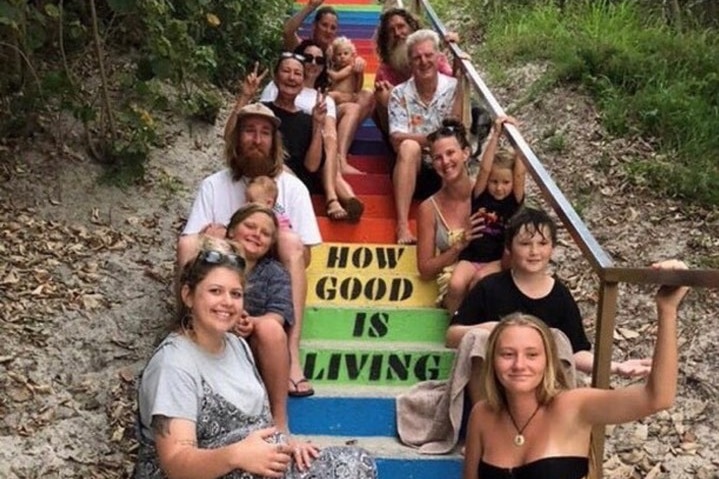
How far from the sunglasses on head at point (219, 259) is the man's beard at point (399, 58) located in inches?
133

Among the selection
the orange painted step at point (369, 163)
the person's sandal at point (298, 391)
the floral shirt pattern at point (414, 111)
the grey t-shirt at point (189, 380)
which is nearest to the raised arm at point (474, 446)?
the grey t-shirt at point (189, 380)

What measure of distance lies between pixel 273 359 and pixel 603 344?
119 centimetres

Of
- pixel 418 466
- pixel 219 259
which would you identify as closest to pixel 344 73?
pixel 418 466

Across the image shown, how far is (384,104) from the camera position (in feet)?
19.3

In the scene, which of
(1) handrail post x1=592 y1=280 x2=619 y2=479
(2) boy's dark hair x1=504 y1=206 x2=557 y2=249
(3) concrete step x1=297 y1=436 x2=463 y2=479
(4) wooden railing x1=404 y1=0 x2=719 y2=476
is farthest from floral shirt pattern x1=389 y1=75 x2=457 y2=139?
(1) handrail post x1=592 y1=280 x2=619 y2=479

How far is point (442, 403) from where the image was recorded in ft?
12.2

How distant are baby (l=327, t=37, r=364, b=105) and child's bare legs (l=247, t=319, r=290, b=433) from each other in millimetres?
2892

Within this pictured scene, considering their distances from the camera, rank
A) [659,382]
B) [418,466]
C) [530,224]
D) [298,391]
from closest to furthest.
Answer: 1. [659,382]
2. [418,466]
3. [530,224]
4. [298,391]

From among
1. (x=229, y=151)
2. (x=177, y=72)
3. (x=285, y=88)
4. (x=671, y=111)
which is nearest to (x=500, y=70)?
(x=671, y=111)

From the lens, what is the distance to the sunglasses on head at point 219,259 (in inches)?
115

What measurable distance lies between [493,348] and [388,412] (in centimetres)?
104

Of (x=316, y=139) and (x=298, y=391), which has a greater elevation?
(x=316, y=139)

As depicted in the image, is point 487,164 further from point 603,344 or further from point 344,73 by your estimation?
point 344,73

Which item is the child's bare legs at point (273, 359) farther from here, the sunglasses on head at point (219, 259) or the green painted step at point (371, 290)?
the green painted step at point (371, 290)
